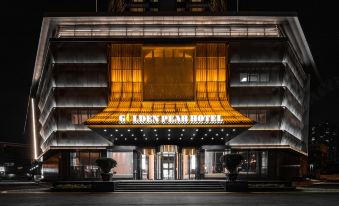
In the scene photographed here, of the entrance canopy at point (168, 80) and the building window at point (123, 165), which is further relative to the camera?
the building window at point (123, 165)

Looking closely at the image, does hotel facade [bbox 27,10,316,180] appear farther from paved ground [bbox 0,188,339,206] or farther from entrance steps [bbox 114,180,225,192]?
paved ground [bbox 0,188,339,206]

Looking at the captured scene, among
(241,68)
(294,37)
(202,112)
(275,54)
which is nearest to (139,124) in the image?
(202,112)

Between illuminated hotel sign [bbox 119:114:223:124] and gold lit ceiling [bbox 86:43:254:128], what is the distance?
5.36m

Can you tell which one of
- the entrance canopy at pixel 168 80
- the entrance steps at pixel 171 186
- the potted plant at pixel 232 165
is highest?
the entrance canopy at pixel 168 80

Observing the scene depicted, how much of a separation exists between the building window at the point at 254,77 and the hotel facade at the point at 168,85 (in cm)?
12

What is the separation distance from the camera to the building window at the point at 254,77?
225ft

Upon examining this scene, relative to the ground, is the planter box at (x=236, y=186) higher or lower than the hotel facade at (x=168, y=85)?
lower

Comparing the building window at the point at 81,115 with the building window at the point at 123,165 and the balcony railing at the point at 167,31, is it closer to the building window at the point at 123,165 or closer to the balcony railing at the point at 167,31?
the building window at the point at 123,165

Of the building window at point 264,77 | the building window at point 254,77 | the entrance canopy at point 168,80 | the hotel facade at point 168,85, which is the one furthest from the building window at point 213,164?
the building window at point 264,77

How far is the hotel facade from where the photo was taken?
67875 mm

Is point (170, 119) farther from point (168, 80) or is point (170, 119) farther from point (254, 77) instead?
point (254, 77)

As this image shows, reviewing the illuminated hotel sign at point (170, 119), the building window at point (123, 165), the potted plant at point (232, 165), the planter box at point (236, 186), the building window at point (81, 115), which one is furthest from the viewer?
the building window at point (81, 115)

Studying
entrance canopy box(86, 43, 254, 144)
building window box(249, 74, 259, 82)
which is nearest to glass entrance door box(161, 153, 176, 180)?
entrance canopy box(86, 43, 254, 144)

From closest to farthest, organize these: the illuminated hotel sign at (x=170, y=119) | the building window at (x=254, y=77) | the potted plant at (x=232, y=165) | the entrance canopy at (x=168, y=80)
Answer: the potted plant at (x=232, y=165) → the illuminated hotel sign at (x=170, y=119) → the entrance canopy at (x=168, y=80) → the building window at (x=254, y=77)
